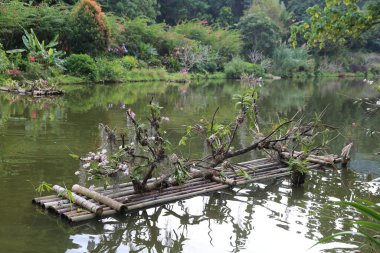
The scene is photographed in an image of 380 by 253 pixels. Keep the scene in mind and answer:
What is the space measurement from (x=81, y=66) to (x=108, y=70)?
2021 mm

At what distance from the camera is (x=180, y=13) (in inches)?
1988

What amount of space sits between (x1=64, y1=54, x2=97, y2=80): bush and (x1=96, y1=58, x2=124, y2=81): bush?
2.58 feet

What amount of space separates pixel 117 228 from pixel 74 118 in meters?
7.55

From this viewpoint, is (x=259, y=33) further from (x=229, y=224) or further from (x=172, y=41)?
(x=229, y=224)

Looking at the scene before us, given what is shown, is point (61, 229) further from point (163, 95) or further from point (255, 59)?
point (255, 59)

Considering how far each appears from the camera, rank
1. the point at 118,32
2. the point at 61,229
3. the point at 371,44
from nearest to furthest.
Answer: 1. the point at 61,229
2. the point at 118,32
3. the point at 371,44

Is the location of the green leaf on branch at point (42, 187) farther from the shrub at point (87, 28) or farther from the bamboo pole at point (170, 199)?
the shrub at point (87, 28)

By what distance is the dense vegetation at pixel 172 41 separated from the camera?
9.47m

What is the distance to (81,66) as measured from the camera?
921 inches

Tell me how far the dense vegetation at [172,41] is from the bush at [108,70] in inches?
2.2

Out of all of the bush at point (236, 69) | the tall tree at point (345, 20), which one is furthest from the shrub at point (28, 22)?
the tall tree at point (345, 20)

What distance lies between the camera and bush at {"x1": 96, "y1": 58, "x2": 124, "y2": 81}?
81.7ft

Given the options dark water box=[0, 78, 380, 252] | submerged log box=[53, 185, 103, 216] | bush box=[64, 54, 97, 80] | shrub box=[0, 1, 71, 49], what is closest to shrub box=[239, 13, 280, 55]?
shrub box=[0, 1, 71, 49]

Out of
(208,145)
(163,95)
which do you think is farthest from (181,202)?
(163,95)
